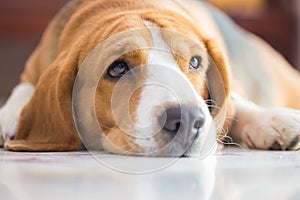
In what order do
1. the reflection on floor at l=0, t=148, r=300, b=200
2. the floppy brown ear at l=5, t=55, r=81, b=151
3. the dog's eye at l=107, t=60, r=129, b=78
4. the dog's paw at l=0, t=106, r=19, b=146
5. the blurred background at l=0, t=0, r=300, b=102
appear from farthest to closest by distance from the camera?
the blurred background at l=0, t=0, r=300, b=102
the dog's paw at l=0, t=106, r=19, b=146
the floppy brown ear at l=5, t=55, r=81, b=151
the dog's eye at l=107, t=60, r=129, b=78
the reflection on floor at l=0, t=148, r=300, b=200

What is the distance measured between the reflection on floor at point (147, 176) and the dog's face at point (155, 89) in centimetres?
5

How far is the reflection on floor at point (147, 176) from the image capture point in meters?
1.19

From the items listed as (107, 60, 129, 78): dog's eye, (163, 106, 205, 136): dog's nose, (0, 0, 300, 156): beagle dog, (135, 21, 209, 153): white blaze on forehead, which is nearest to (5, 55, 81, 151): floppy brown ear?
(0, 0, 300, 156): beagle dog

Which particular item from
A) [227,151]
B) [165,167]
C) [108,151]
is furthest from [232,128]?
[165,167]

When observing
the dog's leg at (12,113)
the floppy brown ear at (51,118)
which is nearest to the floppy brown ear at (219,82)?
the floppy brown ear at (51,118)

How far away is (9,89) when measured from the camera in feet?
17.5

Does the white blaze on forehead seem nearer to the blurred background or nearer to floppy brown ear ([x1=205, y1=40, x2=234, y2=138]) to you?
floppy brown ear ([x1=205, y1=40, x2=234, y2=138])

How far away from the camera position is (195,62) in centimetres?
186

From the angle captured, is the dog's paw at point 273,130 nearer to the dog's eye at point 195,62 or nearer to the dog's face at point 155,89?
the dog's face at point 155,89

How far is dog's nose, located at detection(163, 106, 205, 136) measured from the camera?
1561 mm

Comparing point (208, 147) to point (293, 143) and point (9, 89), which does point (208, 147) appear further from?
point (9, 89)

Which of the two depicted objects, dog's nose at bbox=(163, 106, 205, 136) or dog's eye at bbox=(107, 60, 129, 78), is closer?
dog's nose at bbox=(163, 106, 205, 136)

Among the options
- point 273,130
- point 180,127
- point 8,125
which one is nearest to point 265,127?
point 273,130

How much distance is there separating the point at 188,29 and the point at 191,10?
0.39 meters
